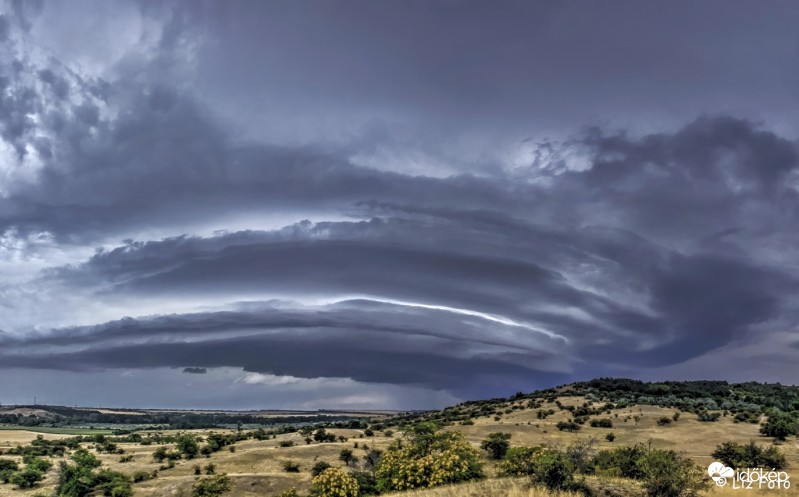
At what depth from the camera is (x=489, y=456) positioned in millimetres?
57219

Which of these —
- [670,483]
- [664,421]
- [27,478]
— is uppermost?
[670,483]

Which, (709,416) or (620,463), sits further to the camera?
(709,416)

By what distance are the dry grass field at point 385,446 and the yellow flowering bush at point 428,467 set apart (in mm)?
4152

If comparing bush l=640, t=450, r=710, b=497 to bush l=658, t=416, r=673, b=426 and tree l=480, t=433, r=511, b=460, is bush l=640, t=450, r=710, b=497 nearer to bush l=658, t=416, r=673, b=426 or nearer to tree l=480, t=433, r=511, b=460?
tree l=480, t=433, r=511, b=460

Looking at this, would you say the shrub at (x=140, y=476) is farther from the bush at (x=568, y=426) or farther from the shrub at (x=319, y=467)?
the bush at (x=568, y=426)

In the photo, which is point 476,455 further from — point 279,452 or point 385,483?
point 279,452

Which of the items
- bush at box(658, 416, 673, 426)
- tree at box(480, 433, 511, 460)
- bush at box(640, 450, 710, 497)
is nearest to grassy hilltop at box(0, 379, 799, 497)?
bush at box(640, 450, 710, 497)

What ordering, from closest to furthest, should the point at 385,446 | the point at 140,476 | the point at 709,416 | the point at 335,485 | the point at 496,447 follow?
the point at 335,485 < the point at 496,447 < the point at 140,476 < the point at 385,446 < the point at 709,416

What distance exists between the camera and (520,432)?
7956cm

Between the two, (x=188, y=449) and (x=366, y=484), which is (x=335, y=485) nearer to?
(x=366, y=484)

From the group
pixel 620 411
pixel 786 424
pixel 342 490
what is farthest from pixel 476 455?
pixel 620 411

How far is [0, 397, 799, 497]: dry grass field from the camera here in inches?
2136

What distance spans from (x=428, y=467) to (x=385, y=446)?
37527 mm

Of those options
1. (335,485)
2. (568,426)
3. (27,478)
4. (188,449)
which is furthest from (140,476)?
(568,426)
